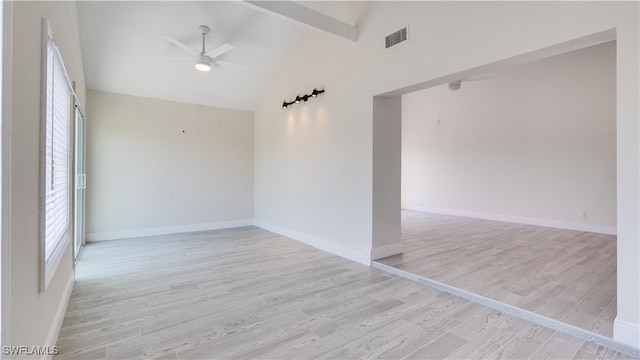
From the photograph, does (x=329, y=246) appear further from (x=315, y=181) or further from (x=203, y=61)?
(x=203, y=61)

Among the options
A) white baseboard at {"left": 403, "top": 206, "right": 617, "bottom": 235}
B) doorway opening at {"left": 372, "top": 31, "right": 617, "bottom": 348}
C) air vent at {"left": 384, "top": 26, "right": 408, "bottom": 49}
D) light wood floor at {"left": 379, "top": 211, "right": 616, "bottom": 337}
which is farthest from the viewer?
white baseboard at {"left": 403, "top": 206, "right": 617, "bottom": 235}

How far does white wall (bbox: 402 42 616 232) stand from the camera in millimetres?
5359

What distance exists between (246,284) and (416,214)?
19.3ft

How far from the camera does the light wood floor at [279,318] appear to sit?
2.00 meters

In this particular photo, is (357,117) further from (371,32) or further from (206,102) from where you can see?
(206,102)

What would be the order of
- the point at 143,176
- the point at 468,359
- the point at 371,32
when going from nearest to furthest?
the point at 468,359 → the point at 371,32 → the point at 143,176

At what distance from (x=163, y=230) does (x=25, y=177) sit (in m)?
4.71

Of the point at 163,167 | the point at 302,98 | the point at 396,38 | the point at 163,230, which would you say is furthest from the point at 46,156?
the point at 163,230

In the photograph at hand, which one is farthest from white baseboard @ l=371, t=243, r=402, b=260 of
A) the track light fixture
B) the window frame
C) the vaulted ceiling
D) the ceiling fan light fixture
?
the ceiling fan light fixture

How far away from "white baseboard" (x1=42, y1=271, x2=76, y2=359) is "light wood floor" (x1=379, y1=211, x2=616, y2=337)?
316cm

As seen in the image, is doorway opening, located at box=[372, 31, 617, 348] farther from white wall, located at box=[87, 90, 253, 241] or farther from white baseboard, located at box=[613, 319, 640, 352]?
white wall, located at box=[87, 90, 253, 241]

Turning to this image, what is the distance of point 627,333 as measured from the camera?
198 centimetres

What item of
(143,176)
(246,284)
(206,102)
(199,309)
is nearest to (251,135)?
(206,102)

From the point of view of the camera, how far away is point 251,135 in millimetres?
6746
